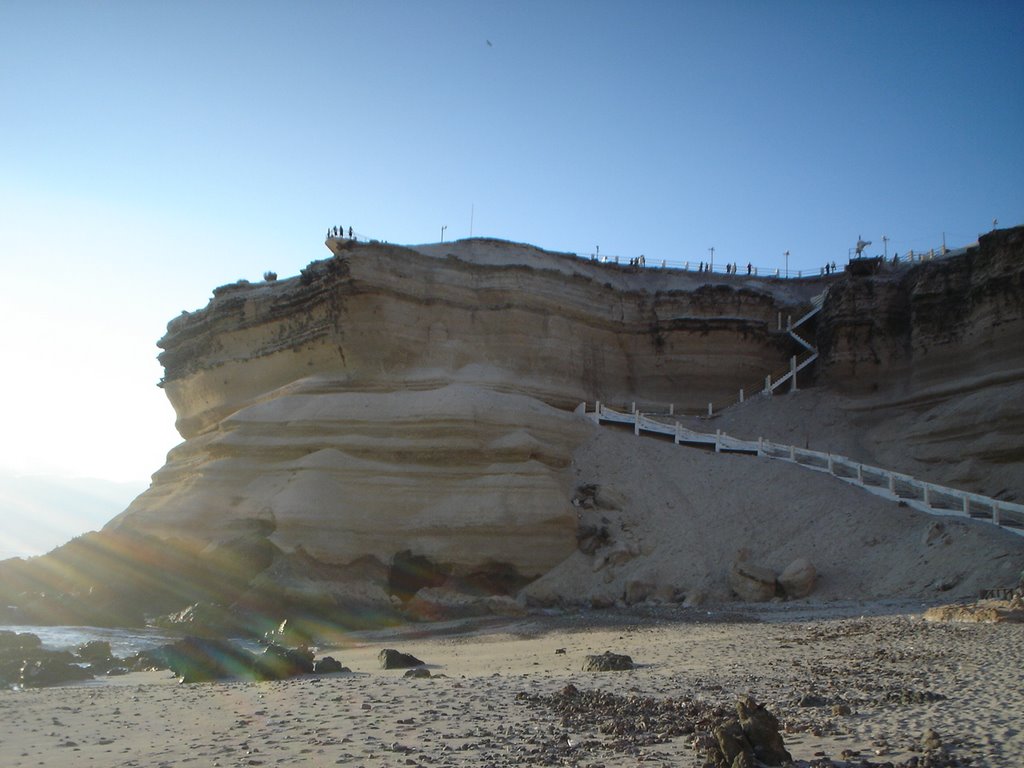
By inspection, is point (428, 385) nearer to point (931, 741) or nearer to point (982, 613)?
point (982, 613)

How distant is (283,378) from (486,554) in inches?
543

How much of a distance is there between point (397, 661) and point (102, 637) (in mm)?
11207

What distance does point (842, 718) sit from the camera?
8.56 m

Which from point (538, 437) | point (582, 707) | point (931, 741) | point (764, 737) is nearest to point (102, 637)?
point (538, 437)

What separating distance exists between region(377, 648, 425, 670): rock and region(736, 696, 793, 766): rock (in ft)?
30.1

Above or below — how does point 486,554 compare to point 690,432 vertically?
below

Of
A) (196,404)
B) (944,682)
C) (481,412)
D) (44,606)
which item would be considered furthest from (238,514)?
(944,682)

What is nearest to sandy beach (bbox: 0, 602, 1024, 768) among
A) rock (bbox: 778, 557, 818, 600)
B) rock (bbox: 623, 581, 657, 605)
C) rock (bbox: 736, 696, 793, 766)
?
rock (bbox: 736, 696, 793, 766)

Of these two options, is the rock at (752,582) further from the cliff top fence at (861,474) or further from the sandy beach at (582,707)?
the sandy beach at (582,707)

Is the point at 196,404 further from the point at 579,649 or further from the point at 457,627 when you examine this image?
the point at 579,649

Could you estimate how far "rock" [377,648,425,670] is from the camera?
15.7 meters

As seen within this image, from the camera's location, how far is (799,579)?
2259 centimetres

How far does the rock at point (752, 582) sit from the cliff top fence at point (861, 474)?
455 cm

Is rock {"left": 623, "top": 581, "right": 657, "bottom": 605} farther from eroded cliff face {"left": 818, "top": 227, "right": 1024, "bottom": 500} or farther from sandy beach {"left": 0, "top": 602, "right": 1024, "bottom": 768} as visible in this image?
eroded cliff face {"left": 818, "top": 227, "right": 1024, "bottom": 500}
